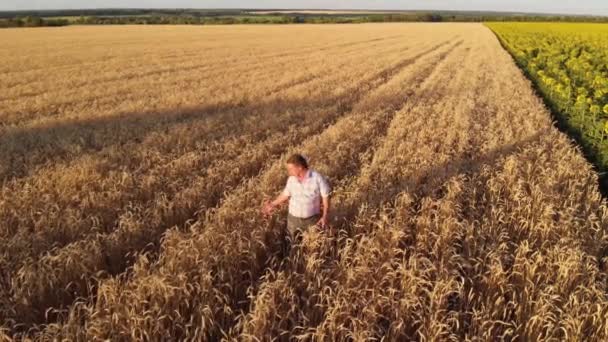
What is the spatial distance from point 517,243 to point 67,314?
16.0ft

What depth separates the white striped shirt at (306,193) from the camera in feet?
18.8

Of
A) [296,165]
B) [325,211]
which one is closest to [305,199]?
[325,211]

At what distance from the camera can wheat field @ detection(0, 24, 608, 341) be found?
446 centimetres

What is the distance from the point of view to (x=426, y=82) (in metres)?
20.9

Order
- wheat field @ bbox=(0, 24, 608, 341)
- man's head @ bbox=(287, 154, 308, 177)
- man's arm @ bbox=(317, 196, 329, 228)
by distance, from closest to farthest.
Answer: wheat field @ bbox=(0, 24, 608, 341) → man's head @ bbox=(287, 154, 308, 177) → man's arm @ bbox=(317, 196, 329, 228)

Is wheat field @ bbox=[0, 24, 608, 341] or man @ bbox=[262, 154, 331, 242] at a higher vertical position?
man @ bbox=[262, 154, 331, 242]

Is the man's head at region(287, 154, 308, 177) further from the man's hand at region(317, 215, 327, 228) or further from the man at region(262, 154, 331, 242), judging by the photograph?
the man's hand at region(317, 215, 327, 228)

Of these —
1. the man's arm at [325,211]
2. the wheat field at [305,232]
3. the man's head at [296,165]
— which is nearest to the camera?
the wheat field at [305,232]

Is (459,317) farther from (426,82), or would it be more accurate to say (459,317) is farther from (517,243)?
(426,82)

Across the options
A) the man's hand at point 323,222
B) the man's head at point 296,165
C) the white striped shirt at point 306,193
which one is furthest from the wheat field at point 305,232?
the man's head at point 296,165

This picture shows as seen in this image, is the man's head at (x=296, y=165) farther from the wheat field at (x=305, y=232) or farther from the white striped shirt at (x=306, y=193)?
the wheat field at (x=305, y=232)

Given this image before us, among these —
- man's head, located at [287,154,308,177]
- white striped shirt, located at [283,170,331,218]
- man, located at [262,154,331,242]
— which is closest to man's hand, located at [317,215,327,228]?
man, located at [262,154,331,242]

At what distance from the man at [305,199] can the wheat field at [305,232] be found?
0.18m

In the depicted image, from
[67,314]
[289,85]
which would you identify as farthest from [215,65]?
[67,314]
